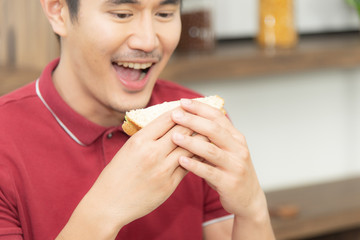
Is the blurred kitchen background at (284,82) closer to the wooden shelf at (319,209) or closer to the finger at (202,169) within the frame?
the wooden shelf at (319,209)

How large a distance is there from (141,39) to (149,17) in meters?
0.04

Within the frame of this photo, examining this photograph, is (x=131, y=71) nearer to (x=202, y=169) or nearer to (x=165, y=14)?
(x=165, y=14)

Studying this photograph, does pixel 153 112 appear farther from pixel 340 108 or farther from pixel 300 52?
pixel 340 108

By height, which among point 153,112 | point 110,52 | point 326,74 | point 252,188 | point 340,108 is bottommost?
point 340,108

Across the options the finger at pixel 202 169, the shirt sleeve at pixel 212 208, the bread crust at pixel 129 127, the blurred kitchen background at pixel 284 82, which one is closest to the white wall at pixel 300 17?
the blurred kitchen background at pixel 284 82

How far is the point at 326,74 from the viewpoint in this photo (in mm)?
2637

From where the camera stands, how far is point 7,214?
1.12 meters

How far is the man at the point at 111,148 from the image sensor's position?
103 centimetres

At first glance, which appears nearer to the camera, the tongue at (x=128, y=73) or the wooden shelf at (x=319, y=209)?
the tongue at (x=128, y=73)

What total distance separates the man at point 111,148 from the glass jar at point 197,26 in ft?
2.73

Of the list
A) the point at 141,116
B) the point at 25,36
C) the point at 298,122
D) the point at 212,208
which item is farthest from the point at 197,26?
the point at 141,116

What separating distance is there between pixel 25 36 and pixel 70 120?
68cm

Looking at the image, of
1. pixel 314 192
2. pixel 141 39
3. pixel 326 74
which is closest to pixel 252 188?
pixel 141 39

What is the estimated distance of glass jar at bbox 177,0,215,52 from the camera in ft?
6.74
